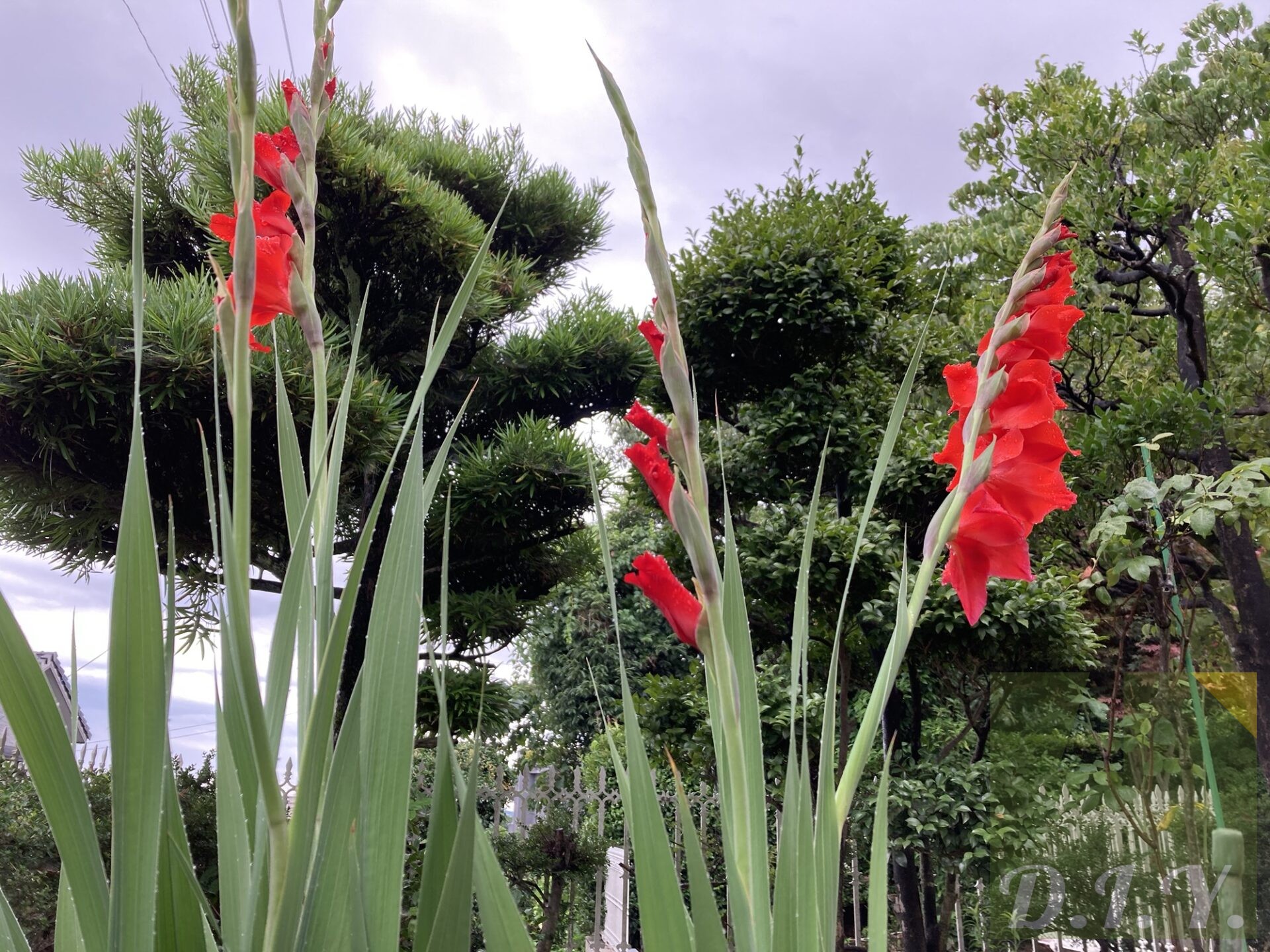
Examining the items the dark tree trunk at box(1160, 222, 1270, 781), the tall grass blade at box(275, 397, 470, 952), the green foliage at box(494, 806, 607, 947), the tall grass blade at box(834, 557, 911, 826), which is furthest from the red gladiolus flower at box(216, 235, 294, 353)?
the dark tree trunk at box(1160, 222, 1270, 781)

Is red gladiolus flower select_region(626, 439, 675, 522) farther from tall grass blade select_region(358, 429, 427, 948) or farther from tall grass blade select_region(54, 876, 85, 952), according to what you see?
tall grass blade select_region(54, 876, 85, 952)

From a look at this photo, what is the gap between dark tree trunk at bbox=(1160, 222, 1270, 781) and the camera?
10.5ft

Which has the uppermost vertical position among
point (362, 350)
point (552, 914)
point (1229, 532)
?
point (362, 350)

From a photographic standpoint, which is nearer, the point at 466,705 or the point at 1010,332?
the point at 1010,332

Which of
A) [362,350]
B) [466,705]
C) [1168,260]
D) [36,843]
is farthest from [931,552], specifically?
[1168,260]

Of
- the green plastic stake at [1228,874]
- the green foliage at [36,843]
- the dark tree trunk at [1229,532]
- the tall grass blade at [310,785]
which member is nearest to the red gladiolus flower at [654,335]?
the tall grass blade at [310,785]

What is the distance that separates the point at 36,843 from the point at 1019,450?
3580 millimetres

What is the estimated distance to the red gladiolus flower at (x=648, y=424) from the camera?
298 millimetres

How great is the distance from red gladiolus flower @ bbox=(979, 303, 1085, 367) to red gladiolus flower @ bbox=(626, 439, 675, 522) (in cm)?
18

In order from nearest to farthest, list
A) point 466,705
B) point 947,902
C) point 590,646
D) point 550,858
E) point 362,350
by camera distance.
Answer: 1. point 947,902
2. point 550,858
3. point 466,705
4. point 362,350
5. point 590,646

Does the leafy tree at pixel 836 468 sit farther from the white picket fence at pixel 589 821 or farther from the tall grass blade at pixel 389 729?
the tall grass blade at pixel 389 729

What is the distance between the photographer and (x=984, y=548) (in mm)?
387

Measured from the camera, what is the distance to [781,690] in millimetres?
2947

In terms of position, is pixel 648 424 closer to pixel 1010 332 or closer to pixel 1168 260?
pixel 1010 332
